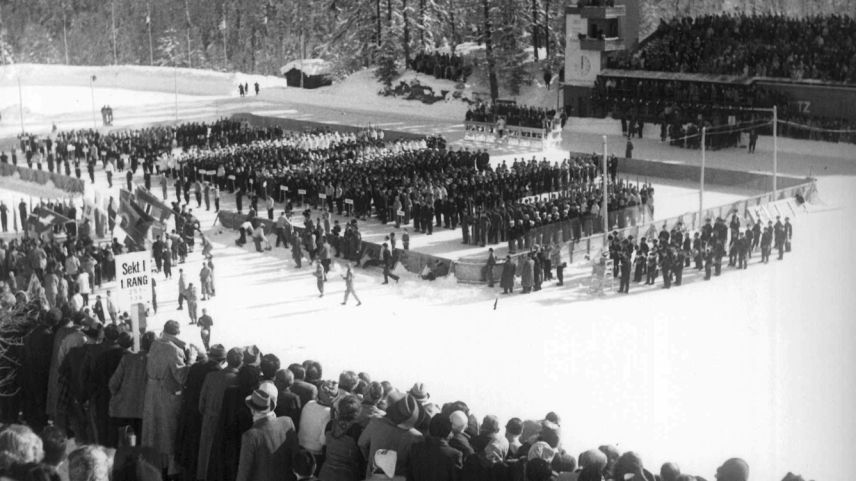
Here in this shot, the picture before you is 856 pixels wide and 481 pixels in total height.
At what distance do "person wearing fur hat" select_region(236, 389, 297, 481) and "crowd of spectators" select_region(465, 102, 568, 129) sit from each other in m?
33.4

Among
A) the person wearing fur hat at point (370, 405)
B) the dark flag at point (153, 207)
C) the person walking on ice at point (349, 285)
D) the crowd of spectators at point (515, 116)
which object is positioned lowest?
the person walking on ice at point (349, 285)

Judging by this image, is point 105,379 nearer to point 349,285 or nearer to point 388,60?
point 349,285

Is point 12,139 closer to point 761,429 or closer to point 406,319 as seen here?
point 406,319

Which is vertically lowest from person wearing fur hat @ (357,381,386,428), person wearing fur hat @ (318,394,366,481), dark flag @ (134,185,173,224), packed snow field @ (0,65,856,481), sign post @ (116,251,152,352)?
packed snow field @ (0,65,856,481)

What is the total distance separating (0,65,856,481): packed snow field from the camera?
15766 mm

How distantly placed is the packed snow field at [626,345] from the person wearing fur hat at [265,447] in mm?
6529

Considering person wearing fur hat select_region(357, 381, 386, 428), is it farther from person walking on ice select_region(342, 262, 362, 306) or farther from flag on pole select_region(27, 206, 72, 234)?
flag on pole select_region(27, 206, 72, 234)

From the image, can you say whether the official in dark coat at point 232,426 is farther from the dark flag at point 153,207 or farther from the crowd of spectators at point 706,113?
the crowd of spectators at point 706,113

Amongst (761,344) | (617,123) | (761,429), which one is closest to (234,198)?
(617,123)

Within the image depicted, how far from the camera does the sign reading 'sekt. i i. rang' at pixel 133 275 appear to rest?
14102 millimetres

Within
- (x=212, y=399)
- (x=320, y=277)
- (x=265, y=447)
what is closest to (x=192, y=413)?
(x=212, y=399)

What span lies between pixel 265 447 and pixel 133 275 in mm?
5284

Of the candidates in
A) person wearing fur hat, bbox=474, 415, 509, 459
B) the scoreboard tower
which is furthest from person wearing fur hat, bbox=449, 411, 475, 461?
the scoreboard tower

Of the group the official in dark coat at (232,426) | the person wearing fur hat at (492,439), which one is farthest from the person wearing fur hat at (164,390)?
the person wearing fur hat at (492,439)
